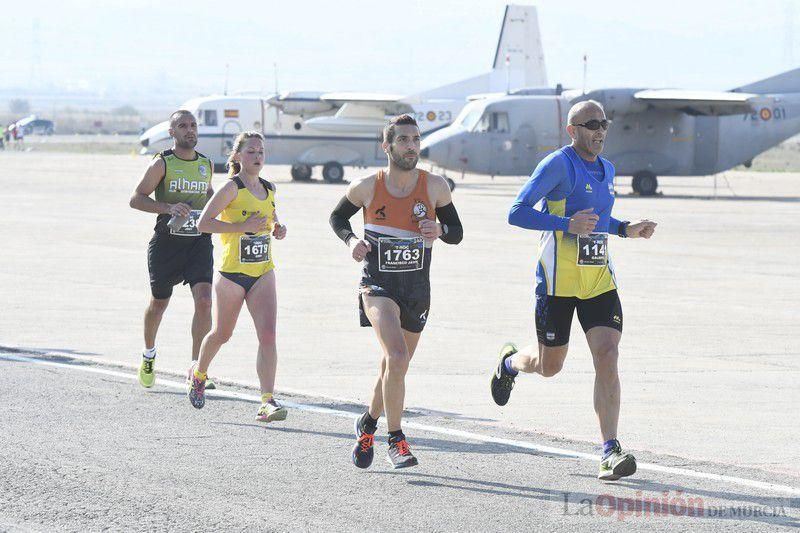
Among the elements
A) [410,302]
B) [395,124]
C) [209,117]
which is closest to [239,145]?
[395,124]

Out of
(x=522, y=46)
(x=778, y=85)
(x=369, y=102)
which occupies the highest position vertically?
(x=522, y=46)

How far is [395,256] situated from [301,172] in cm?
3990

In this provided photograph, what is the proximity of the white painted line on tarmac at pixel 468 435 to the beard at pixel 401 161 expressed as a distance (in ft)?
6.22

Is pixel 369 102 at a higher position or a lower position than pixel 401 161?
lower

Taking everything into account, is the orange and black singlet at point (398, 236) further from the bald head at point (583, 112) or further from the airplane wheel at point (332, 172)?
→ the airplane wheel at point (332, 172)

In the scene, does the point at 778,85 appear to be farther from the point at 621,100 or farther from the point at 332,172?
the point at 332,172

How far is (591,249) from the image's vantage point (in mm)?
7898

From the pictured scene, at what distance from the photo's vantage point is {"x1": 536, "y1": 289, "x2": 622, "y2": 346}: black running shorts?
7.84 m

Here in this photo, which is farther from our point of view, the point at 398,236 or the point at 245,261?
the point at 245,261

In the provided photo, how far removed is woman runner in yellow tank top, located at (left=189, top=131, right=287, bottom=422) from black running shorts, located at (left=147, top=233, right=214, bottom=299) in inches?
33.9

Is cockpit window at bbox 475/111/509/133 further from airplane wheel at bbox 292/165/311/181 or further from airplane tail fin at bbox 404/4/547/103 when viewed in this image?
→ airplane tail fin at bbox 404/4/547/103

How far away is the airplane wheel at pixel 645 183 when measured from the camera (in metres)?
40.3

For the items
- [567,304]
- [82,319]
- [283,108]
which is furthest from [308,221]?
[567,304]
